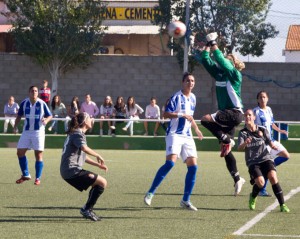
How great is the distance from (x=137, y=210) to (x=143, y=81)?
30576mm

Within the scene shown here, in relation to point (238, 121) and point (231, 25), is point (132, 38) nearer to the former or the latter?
point (231, 25)

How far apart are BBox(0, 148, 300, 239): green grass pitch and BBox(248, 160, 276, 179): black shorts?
49 centimetres

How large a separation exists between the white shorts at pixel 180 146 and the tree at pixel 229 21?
2887cm

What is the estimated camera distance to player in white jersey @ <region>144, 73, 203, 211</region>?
13961 millimetres

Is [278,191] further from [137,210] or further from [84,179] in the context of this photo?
[84,179]

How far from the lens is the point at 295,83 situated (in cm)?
4253

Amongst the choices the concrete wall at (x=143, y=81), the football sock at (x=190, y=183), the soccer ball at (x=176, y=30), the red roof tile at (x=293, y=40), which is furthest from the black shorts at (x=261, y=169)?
the red roof tile at (x=293, y=40)

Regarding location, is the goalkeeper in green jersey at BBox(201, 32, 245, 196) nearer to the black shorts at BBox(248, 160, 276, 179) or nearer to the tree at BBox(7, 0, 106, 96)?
the black shorts at BBox(248, 160, 276, 179)

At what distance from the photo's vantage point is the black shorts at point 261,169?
13.6 metres

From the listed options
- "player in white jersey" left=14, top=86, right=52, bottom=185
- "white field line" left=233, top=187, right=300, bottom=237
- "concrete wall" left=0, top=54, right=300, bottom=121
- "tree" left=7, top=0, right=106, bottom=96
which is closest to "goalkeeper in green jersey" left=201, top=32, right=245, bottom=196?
"white field line" left=233, top=187, right=300, bottom=237

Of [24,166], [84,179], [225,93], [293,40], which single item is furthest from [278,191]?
[293,40]

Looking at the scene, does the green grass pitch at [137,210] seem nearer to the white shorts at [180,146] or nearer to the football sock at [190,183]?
the football sock at [190,183]

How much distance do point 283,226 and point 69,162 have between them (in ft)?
8.72

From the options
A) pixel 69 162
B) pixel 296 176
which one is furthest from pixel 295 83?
pixel 69 162
